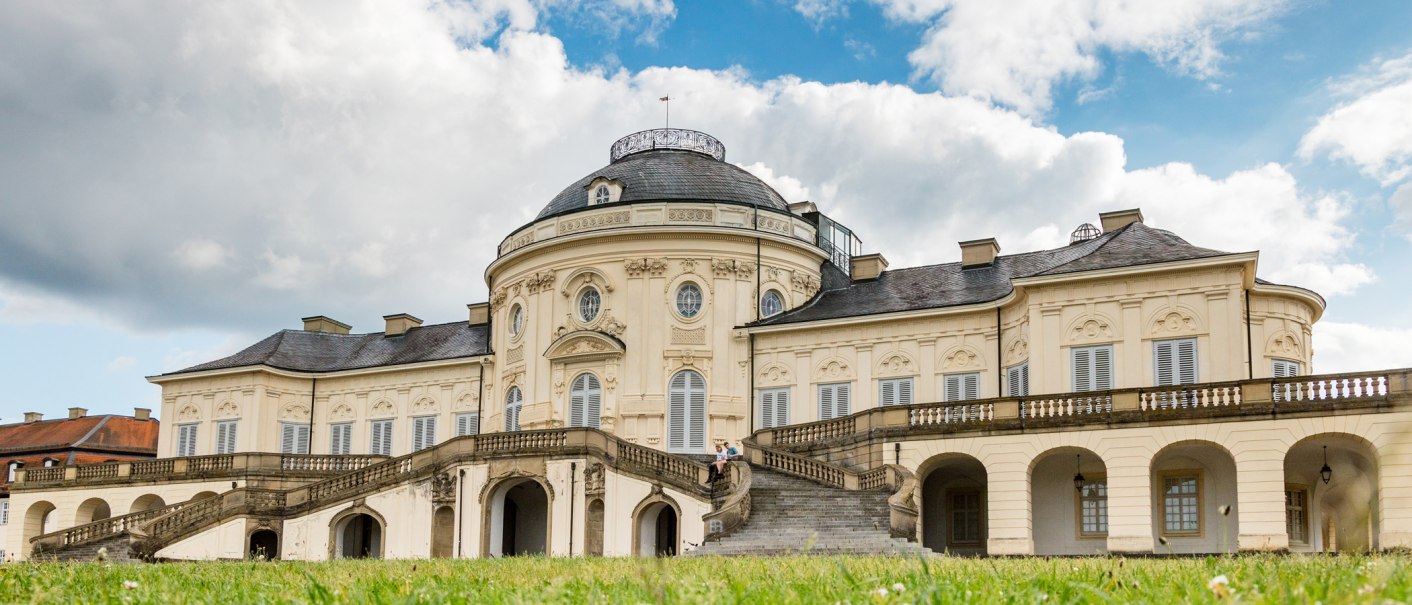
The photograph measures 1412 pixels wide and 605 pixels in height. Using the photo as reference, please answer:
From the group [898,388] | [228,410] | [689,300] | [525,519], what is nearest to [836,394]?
[898,388]

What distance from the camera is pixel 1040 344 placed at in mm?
37688

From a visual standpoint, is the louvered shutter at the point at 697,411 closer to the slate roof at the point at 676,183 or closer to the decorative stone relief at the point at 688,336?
the decorative stone relief at the point at 688,336

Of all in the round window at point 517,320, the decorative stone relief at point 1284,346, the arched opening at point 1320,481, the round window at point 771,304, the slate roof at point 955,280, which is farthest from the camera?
the round window at point 517,320

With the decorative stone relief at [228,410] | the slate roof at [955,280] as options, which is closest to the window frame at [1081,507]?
the slate roof at [955,280]

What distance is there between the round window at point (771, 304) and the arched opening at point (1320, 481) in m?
17.5

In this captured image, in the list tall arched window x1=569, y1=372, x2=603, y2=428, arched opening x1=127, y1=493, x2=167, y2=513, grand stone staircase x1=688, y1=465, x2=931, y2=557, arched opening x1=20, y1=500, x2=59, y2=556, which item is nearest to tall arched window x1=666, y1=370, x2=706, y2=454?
tall arched window x1=569, y1=372, x2=603, y2=428

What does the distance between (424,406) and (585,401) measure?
10.4 m

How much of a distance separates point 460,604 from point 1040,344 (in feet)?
105

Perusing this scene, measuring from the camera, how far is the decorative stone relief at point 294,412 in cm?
5409

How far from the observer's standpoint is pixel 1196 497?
33781 millimetres

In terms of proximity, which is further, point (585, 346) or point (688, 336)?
point (585, 346)

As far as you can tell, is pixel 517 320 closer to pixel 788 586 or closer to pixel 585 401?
pixel 585 401

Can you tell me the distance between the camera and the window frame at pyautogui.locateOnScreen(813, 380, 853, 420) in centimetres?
4328

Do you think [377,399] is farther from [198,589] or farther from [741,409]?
[198,589]
